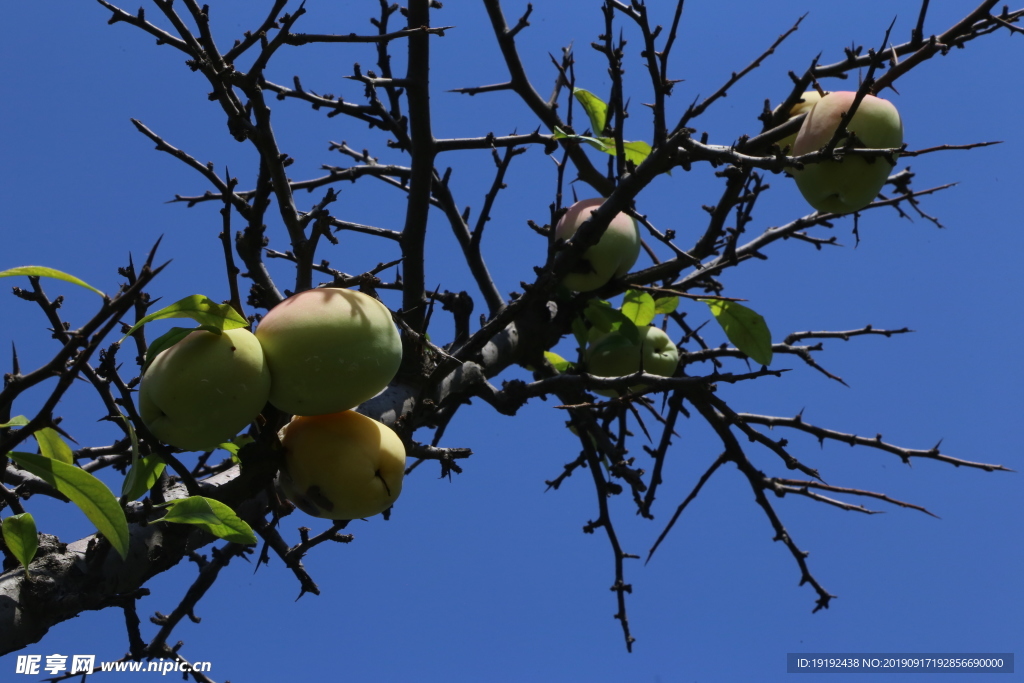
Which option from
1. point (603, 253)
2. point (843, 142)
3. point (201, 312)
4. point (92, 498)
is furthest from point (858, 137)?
point (92, 498)

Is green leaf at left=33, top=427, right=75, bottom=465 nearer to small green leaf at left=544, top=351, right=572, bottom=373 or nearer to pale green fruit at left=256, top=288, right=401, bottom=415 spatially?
pale green fruit at left=256, top=288, right=401, bottom=415

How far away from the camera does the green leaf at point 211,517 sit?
137 cm

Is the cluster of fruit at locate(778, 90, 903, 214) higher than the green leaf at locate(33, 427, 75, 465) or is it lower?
higher

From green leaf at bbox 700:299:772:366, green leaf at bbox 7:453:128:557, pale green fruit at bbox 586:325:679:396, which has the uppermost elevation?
pale green fruit at bbox 586:325:679:396

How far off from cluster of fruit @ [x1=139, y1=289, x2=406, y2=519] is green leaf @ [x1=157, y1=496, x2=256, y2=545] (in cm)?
11

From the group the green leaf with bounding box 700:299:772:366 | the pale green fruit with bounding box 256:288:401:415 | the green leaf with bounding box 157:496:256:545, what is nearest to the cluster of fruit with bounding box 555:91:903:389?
the green leaf with bounding box 700:299:772:366

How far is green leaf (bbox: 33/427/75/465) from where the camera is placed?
4.84 ft

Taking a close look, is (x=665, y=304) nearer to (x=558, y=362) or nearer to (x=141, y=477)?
(x=558, y=362)

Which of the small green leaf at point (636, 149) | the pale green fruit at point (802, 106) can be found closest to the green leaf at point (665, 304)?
the small green leaf at point (636, 149)

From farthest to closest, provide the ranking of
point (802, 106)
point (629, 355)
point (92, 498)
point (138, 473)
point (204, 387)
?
point (629, 355) < point (802, 106) < point (138, 473) < point (204, 387) < point (92, 498)

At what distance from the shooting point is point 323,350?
140cm

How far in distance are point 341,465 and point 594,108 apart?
1514mm

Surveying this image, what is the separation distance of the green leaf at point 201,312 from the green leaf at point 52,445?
328 millimetres

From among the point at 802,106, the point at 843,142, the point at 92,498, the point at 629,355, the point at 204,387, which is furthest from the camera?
the point at 629,355
